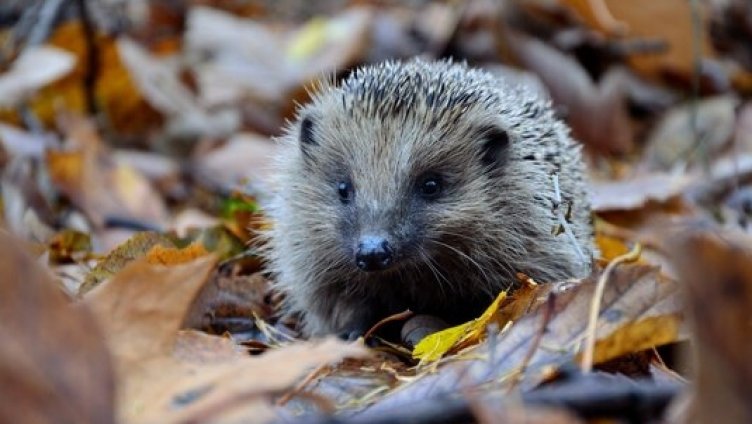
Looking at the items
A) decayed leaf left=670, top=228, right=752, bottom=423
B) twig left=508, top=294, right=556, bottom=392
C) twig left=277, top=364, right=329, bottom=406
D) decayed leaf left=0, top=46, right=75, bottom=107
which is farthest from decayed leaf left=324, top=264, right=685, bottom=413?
decayed leaf left=0, top=46, right=75, bottom=107

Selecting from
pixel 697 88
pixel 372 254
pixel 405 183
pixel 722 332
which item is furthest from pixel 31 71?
pixel 722 332

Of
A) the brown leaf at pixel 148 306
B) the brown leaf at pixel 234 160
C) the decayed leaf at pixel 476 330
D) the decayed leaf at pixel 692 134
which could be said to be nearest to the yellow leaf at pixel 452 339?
the decayed leaf at pixel 476 330

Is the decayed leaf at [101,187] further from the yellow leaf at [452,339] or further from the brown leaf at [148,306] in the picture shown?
the brown leaf at [148,306]

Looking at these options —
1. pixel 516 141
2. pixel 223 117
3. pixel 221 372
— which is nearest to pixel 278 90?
pixel 223 117

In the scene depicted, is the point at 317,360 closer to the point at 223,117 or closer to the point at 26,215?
the point at 26,215

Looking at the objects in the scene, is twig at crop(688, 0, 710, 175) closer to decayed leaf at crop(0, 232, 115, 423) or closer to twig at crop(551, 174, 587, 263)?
twig at crop(551, 174, 587, 263)

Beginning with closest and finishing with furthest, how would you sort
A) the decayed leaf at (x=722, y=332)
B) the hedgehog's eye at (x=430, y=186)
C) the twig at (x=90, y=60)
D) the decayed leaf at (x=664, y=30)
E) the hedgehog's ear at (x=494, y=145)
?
the decayed leaf at (x=722, y=332) < the hedgehog's eye at (x=430, y=186) < the hedgehog's ear at (x=494, y=145) < the twig at (x=90, y=60) < the decayed leaf at (x=664, y=30)

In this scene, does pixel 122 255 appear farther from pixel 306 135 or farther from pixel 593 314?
pixel 593 314
